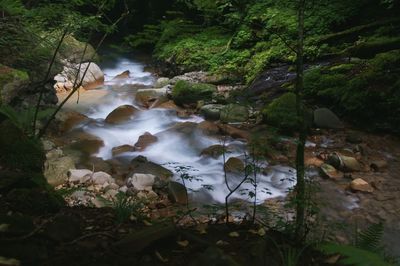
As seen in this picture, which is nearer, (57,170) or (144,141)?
(57,170)

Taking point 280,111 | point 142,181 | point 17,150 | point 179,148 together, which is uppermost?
point 17,150

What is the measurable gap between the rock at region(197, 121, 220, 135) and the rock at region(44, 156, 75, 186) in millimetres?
2851

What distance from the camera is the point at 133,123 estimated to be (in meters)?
9.53

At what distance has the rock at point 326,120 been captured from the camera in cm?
833

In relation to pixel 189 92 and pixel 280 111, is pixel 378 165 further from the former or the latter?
pixel 189 92

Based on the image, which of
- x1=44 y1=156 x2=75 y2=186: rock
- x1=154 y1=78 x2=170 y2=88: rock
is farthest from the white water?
x1=154 y1=78 x2=170 y2=88: rock

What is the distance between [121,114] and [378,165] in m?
5.84

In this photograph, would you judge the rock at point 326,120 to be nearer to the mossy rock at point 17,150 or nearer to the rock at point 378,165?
the rock at point 378,165

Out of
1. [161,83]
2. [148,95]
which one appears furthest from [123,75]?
[148,95]

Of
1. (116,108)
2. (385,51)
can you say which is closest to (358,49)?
(385,51)

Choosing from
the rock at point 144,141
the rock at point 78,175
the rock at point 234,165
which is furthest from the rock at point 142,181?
the rock at point 144,141

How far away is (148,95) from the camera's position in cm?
1143

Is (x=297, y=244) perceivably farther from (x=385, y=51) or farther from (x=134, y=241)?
(x=385, y=51)

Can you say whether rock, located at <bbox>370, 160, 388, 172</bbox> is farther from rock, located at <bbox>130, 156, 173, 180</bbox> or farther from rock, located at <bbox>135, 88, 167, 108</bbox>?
rock, located at <bbox>135, 88, 167, 108</bbox>
